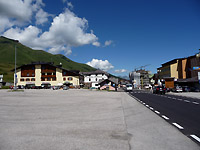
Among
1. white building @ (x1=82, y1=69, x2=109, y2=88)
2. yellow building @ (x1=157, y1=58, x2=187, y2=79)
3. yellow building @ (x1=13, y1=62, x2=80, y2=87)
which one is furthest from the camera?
white building @ (x1=82, y1=69, x2=109, y2=88)

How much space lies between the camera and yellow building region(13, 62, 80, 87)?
257 ft

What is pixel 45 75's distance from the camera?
79500 millimetres

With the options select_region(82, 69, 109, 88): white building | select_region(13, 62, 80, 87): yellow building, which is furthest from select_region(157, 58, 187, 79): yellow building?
select_region(82, 69, 109, 88): white building

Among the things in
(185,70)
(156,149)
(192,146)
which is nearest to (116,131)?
(156,149)

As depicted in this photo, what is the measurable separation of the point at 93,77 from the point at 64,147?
9727 centimetres

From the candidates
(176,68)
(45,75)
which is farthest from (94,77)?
(176,68)

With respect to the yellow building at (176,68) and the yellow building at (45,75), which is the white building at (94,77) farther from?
the yellow building at (176,68)

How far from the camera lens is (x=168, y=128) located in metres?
6.71

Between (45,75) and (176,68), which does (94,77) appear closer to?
(45,75)

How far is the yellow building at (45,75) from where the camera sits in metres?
78.2

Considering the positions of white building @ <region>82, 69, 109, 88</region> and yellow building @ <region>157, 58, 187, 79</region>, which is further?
white building @ <region>82, 69, 109, 88</region>

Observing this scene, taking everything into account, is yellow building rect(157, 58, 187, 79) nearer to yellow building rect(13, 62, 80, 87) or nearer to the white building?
yellow building rect(13, 62, 80, 87)

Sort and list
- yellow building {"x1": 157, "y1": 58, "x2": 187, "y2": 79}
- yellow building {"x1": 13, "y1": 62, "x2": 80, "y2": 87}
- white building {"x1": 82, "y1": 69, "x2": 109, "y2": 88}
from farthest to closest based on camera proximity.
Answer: white building {"x1": 82, "y1": 69, "x2": 109, "y2": 88}
yellow building {"x1": 13, "y1": 62, "x2": 80, "y2": 87}
yellow building {"x1": 157, "y1": 58, "x2": 187, "y2": 79}

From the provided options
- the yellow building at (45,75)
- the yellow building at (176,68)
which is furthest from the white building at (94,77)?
the yellow building at (176,68)
